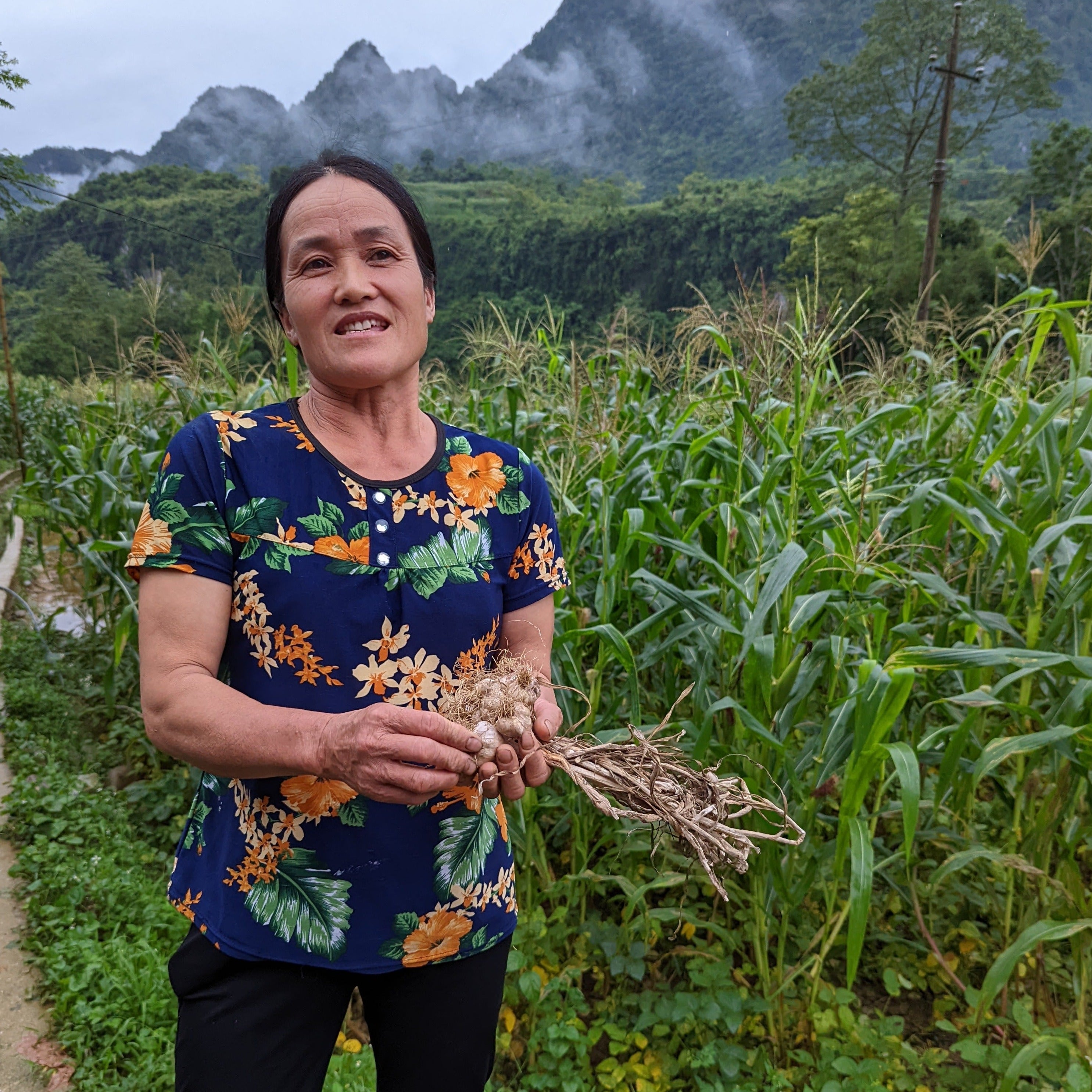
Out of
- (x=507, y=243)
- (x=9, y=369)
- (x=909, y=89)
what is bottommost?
(x=9, y=369)

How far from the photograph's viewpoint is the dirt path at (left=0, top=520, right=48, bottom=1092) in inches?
73.5

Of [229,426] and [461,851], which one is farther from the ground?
[229,426]

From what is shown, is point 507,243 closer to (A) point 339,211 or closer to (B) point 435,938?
(A) point 339,211

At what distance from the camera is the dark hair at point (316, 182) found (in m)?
1.12

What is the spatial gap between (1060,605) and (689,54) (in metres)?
122

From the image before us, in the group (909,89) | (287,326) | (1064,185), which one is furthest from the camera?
(909,89)

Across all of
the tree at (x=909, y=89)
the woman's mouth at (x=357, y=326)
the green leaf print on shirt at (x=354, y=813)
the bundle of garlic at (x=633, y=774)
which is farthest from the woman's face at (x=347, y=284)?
the tree at (x=909, y=89)

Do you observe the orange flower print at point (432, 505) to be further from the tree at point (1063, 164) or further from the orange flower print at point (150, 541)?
the tree at point (1063, 164)

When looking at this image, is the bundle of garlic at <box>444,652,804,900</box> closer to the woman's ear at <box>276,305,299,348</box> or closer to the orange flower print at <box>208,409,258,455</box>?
the orange flower print at <box>208,409,258,455</box>

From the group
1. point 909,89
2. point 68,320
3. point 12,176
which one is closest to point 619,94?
point 909,89

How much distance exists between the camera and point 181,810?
3.03 meters

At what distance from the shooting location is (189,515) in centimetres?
95

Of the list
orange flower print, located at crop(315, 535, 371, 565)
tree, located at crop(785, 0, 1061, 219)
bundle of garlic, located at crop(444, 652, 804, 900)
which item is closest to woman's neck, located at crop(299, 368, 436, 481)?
orange flower print, located at crop(315, 535, 371, 565)

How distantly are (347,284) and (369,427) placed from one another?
0.67 ft
